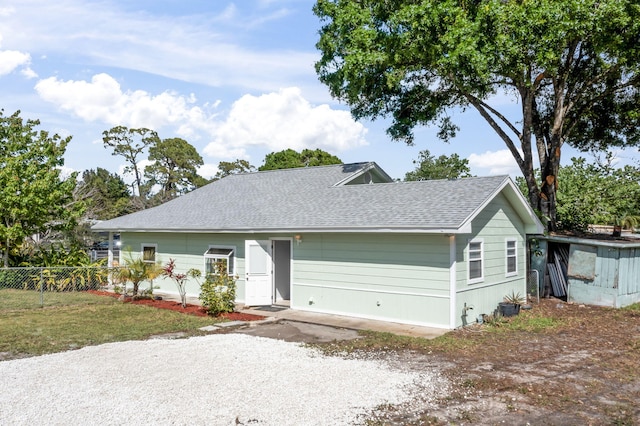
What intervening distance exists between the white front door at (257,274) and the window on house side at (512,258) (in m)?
7.39

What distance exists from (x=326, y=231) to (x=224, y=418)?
25.4ft

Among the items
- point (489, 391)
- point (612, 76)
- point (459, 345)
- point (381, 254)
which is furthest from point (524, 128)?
point (489, 391)

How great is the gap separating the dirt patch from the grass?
6325 millimetres

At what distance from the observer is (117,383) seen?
7.36m

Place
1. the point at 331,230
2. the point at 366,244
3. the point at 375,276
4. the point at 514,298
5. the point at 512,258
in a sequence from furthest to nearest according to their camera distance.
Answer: the point at 512,258, the point at 514,298, the point at 331,230, the point at 366,244, the point at 375,276

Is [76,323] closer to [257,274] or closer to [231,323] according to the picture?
[231,323]

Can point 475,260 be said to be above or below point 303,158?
below

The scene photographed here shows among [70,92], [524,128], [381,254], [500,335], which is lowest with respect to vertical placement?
[500,335]

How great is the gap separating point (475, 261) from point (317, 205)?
5188 millimetres

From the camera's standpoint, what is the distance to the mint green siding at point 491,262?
1223 centimetres

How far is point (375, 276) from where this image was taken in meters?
12.9

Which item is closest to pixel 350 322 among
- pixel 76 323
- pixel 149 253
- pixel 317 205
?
pixel 317 205

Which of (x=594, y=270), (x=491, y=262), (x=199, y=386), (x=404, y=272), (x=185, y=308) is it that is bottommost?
(x=185, y=308)

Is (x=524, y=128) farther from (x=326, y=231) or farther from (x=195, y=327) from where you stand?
(x=195, y=327)
